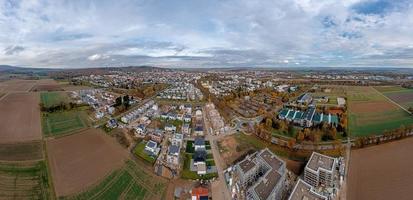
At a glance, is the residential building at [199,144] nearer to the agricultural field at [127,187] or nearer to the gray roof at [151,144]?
the gray roof at [151,144]

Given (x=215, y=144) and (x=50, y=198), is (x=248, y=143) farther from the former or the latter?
(x=50, y=198)

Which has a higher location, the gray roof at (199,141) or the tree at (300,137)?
the tree at (300,137)

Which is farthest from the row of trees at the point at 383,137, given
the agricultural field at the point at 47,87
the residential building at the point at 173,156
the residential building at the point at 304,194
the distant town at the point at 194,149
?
the agricultural field at the point at 47,87

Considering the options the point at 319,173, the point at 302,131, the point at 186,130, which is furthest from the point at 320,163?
the point at 186,130

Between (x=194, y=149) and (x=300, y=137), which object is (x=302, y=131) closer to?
(x=300, y=137)

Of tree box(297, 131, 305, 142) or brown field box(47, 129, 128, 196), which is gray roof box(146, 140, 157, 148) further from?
tree box(297, 131, 305, 142)

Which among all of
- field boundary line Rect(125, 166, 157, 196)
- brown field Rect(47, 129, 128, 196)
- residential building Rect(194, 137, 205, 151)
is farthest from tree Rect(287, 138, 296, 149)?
brown field Rect(47, 129, 128, 196)
